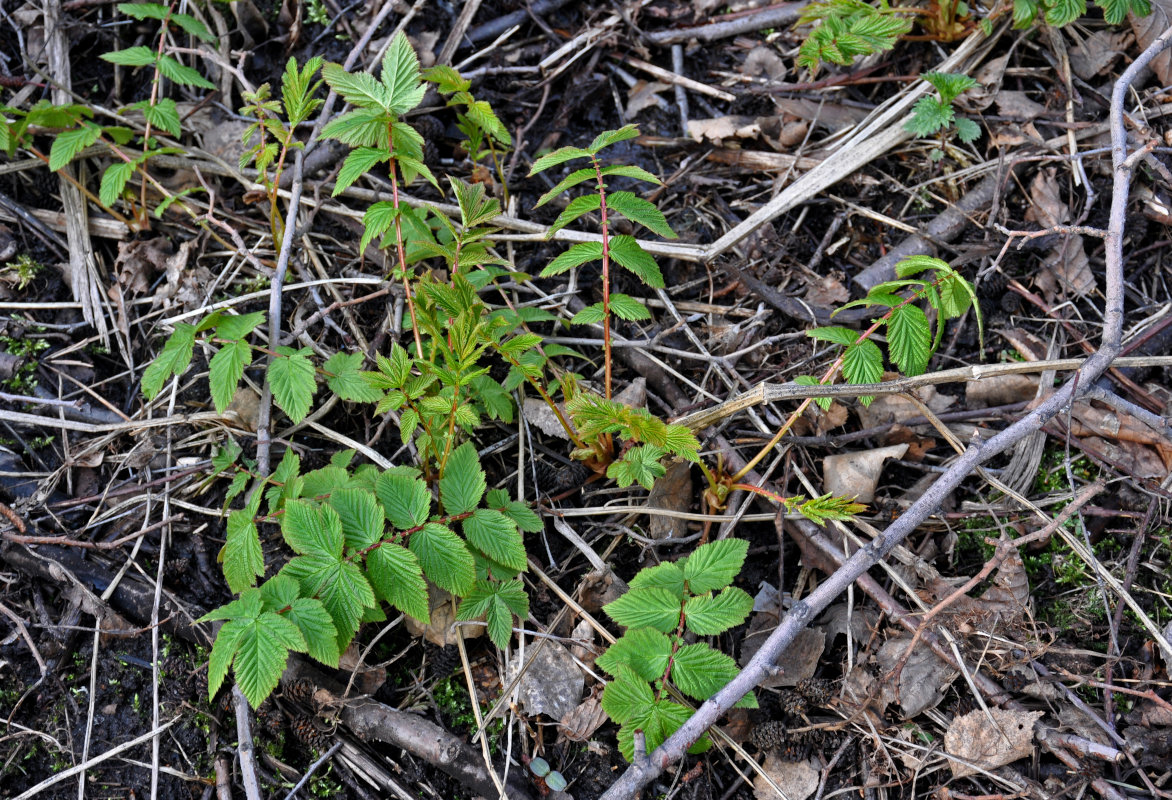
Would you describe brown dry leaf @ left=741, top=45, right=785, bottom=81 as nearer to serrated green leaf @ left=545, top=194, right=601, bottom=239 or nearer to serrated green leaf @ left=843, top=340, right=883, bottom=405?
serrated green leaf @ left=545, top=194, right=601, bottom=239

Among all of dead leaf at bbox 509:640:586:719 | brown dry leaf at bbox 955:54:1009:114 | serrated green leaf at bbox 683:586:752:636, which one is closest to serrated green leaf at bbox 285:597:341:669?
dead leaf at bbox 509:640:586:719

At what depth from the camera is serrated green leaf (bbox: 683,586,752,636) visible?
200cm

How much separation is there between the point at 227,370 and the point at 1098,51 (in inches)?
131

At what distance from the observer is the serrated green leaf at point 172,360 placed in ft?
7.51

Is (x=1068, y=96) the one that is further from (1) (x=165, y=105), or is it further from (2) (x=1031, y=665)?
(1) (x=165, y=105)

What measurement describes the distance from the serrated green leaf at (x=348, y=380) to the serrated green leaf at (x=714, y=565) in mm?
1038

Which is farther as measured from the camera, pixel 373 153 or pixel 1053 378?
pixel 1053 378

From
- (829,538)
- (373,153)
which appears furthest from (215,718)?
(829,538)

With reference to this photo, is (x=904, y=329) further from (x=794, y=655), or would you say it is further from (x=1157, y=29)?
(x=1157, y=29)

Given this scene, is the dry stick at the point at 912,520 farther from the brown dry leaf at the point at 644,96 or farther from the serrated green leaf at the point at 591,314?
the brown dry leaf at the point at 644,96

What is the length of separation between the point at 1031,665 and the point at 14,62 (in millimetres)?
4297

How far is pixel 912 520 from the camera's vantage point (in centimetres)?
215

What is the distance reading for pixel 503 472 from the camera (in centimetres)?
258

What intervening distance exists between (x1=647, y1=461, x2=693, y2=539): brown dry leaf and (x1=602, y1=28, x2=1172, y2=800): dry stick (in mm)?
441
